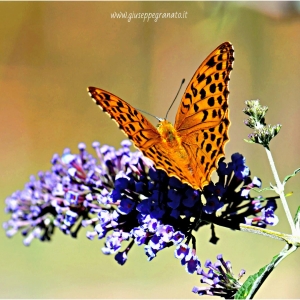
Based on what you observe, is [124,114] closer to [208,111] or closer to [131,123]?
[131,123]

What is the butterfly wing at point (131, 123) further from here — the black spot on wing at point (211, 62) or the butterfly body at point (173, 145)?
the black spot on wing at point (211, 62)

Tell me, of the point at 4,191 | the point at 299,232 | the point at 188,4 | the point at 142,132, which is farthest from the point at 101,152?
the point at 4,191

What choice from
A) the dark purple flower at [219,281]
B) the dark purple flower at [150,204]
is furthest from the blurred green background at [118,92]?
the dark purple flower at [219,281]

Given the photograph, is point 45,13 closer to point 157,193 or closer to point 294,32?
point 294,32

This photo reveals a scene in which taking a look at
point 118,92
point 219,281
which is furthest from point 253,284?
point 118,92

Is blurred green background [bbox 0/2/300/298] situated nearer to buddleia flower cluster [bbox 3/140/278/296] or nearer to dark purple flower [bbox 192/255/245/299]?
buddleia flower cluster [bbox 3/140/278/296]

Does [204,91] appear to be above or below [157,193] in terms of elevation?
above
